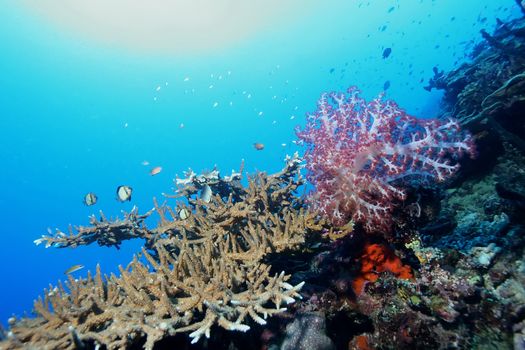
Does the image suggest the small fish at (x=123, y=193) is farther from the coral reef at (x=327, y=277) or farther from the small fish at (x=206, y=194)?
the small fish at (x=206, y=194)

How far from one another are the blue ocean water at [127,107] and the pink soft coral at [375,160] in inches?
2321

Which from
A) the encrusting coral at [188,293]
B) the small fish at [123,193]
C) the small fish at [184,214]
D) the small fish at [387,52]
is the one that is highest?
the small fish at [387,52]

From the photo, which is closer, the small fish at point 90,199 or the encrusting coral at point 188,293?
the encrusting coral at point 188,293

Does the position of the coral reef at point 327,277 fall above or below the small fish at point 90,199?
below

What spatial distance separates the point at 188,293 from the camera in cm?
338

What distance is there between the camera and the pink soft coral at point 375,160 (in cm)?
372

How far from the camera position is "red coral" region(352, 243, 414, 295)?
13.2ft

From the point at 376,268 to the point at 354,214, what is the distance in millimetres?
922

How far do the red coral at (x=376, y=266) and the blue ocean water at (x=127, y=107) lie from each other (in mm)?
59147

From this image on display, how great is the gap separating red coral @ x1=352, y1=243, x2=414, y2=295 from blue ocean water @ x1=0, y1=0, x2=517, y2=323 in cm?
5915

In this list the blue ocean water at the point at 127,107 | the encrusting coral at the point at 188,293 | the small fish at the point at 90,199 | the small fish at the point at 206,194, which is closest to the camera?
the encrusting coral at the point at 188,293

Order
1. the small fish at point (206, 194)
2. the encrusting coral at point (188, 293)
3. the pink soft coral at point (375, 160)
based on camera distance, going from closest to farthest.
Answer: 1. the encrusting coral at point (188, 293)
2. the pink soft coral at point (375, 160)
3. the small fish at point (206, 194)

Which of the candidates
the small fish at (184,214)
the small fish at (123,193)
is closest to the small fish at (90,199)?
the small fish at (123,193)

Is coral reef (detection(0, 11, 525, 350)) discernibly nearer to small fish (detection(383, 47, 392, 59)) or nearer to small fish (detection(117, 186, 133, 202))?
small fish (detection(117, 186, 133, 202))
